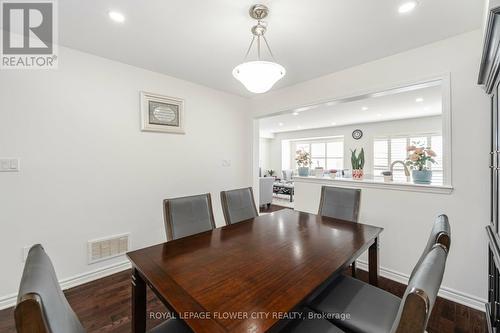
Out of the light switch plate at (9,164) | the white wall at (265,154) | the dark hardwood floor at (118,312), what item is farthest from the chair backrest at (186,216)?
the white wall at (265,154)

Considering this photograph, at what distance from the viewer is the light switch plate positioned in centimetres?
190

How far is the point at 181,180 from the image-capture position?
309 centimetres

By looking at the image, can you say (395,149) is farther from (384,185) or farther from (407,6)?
(407,6)

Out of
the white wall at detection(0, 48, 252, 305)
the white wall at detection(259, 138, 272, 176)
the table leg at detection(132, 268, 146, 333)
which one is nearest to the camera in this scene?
the table leg at detection(132, 268, 146, 333)

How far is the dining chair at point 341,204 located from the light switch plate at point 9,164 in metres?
2.95

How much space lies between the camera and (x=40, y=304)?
0.58 m

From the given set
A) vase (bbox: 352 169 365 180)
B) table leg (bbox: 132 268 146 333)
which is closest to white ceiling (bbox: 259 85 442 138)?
vase (bbox: 352 169 365 180)

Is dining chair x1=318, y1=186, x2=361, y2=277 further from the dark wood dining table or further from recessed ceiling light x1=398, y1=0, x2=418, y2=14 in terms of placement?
recessed ceiling light x1=398, y1=0, x2=418, y2=14

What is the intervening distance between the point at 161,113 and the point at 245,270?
2.41 meters

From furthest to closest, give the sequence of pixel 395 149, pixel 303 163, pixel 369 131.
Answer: pixel 369 131
pixel 395 149
pixel 303 163

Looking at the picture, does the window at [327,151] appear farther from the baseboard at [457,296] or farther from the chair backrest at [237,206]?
the chair backrest at [237,206]

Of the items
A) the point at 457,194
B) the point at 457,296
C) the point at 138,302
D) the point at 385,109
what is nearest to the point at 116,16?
the point at 138,302

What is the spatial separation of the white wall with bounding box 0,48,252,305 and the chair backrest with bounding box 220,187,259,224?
1156 mm

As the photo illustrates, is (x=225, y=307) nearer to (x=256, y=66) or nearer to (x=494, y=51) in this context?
(x=256, y=66)
